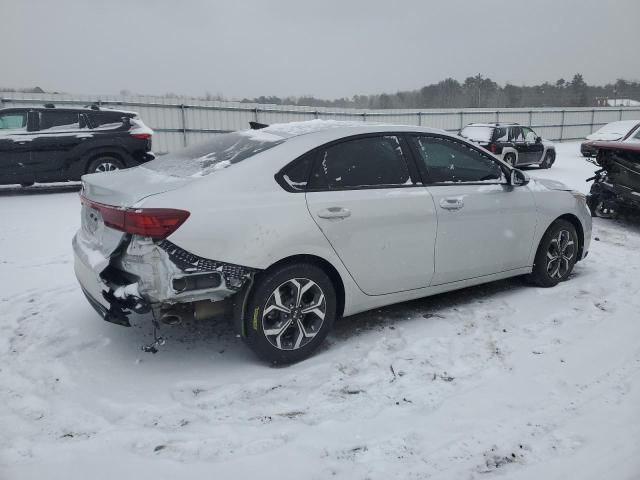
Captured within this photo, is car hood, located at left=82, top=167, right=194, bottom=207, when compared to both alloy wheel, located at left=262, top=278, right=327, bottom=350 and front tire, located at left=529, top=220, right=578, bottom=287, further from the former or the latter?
front tire, located at left=529, top=220, right=578, bottom=287

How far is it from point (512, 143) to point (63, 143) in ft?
39.2

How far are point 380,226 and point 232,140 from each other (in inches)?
52.2

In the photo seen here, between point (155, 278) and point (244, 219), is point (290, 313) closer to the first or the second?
point (244, 219)

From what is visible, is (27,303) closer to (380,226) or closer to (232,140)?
(232,140)

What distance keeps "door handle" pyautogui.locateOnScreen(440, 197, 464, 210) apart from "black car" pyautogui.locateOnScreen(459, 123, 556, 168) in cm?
1099

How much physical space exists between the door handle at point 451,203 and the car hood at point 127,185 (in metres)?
1.90

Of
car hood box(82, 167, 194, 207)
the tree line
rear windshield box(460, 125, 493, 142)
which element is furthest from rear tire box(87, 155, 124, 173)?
the tree line

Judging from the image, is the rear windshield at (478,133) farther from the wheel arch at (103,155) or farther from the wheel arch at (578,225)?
the wheel arch at (578,225)

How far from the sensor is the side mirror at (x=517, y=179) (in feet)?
14.1

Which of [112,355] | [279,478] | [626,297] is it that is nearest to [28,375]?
[112,355]

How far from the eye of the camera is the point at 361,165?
3.56 metres

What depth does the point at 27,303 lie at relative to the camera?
4191mm

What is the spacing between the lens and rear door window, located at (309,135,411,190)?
3383 mm

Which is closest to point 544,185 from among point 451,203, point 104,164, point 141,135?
point 451,203
